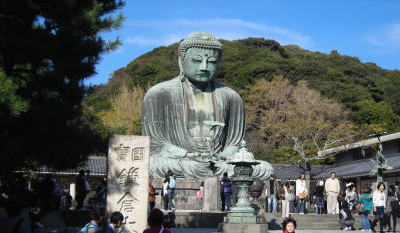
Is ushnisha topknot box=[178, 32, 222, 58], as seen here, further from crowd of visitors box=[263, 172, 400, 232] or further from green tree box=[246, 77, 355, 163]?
green tree box=[246, 77, 355, 163]

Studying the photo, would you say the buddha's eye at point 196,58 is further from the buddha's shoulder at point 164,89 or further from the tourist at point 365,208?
the tourist at point 365,208

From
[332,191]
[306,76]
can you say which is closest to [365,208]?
[332,191]

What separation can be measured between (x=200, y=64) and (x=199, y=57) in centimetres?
26

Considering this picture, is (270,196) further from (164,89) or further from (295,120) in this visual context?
(295,120)

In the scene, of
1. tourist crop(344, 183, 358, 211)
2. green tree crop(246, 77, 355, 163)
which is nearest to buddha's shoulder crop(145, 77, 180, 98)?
tourist crop(344, 183, 358, 211)

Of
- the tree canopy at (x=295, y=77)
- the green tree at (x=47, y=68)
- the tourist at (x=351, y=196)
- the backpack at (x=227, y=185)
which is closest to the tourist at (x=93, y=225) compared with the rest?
the green tree at (x=47, y=68)

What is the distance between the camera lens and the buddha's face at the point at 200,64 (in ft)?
63.1

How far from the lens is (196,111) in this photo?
1920 cm

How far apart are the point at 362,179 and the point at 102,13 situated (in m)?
26.4

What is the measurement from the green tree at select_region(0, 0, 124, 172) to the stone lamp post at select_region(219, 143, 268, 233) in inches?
165

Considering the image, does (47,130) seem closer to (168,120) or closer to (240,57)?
(168,120)

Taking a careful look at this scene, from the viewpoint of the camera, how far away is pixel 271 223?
1469 centimetres

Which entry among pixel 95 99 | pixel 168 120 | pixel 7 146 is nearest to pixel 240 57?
pixel 95 99

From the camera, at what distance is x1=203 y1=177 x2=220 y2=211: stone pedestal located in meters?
15.2
